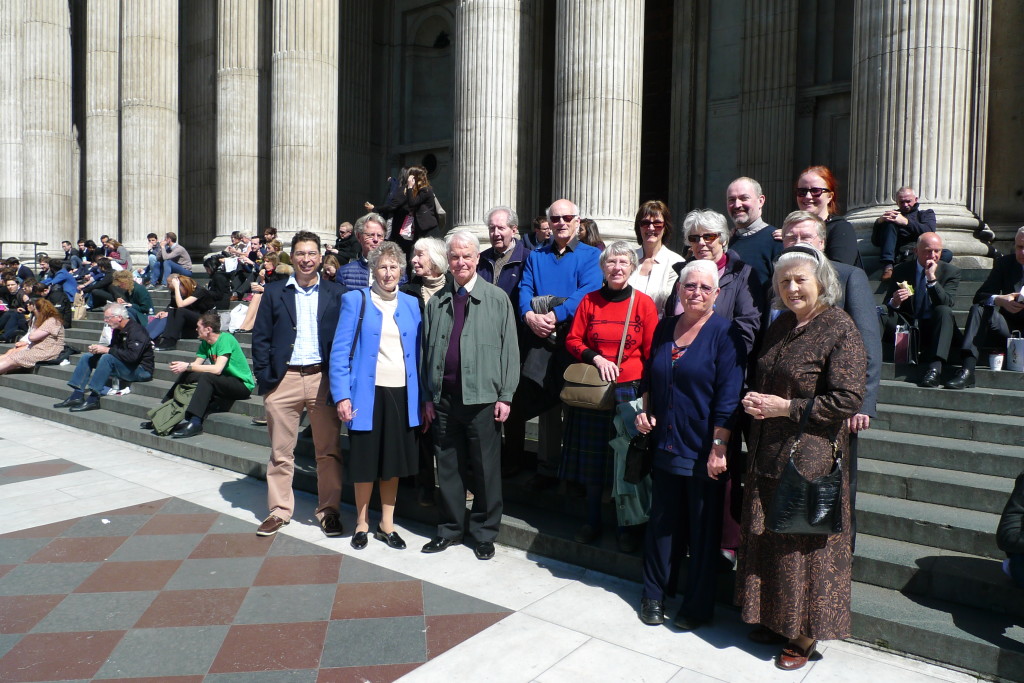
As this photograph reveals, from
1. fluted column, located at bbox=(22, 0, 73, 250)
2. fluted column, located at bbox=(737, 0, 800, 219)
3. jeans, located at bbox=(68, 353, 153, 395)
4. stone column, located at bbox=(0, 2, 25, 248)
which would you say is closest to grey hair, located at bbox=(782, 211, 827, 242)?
fluted column, located at bbox=(737, 0, 800, 219)

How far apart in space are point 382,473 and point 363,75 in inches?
599

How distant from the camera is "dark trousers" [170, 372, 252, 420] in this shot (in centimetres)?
881

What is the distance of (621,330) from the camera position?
4789mm

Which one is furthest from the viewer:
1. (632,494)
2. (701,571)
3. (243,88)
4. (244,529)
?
(243,88)

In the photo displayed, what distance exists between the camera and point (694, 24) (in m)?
13.6

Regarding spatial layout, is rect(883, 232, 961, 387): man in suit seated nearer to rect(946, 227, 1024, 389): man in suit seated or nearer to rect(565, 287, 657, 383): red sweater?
rect(946, 227, 1024, 389): man in suit seated

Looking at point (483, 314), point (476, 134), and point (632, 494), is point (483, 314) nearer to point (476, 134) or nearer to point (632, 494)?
point (632, 494)

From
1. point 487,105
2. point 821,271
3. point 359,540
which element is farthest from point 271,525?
point 487,105

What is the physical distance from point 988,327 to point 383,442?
16.2 ft

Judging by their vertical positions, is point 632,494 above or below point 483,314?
below

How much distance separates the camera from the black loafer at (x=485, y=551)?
525 centimetres

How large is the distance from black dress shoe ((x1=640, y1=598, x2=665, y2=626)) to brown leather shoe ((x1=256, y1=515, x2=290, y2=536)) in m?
2.92

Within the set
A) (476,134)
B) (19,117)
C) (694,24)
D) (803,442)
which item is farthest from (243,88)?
(803,442)

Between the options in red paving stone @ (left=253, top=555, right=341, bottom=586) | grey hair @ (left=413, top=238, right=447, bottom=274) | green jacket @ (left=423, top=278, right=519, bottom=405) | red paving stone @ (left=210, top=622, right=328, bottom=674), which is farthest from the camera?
grey hair @ (left=413, top=238, right=447, bottom=274)
